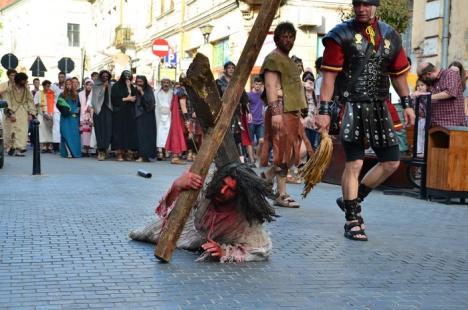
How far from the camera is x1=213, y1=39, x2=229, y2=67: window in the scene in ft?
100

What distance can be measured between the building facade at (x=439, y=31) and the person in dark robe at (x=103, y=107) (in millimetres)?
7891

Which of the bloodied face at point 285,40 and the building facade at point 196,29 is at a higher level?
the building facade at point 196,29

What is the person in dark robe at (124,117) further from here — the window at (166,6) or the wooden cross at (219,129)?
the window at (166,6)

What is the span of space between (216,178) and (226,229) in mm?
388

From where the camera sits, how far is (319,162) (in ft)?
21.3

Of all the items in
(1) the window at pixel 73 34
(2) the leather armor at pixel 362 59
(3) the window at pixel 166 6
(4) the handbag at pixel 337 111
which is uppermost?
(1) the window at pixel 73 34

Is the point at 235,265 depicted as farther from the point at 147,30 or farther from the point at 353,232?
the point at 147,30

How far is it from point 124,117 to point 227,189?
42.1 feet

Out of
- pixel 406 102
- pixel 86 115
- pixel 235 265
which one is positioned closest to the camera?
pixel 235 265

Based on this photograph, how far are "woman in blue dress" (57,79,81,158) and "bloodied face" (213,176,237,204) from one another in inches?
540

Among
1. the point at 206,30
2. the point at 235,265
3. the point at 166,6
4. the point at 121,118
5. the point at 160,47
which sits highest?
the point at 166,6

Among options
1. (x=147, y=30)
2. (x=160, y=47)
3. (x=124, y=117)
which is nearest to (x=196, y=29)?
(x=160, y=47)

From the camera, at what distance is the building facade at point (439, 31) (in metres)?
18.5

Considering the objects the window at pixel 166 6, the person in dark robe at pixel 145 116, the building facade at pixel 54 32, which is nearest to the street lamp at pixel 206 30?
the window at pixel 166 6
